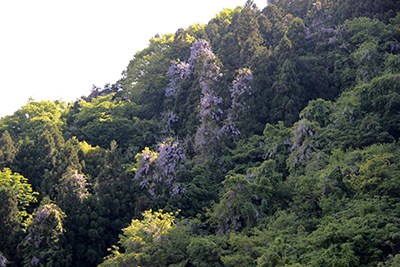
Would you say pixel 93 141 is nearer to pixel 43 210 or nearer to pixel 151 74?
pixel 151 74

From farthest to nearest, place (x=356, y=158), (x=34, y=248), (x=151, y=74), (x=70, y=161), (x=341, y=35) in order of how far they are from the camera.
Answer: (x=151, y=74), (x=341, y=35), (x=70, y=161), (x=34, y=248), (x=356, y=158)

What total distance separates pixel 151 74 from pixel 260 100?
12.7 metres

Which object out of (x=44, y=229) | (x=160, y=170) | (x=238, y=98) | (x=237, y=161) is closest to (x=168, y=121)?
(x=238, y=98)

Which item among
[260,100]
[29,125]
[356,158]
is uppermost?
[29,125]

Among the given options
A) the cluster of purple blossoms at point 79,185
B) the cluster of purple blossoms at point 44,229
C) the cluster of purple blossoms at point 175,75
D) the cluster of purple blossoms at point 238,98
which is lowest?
the cluster of purple blossoms at point 44,229

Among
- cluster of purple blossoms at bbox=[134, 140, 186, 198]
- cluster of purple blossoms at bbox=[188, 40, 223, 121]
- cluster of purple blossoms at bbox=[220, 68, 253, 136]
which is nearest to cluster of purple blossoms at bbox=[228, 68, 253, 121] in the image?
cluster of purple blossoms at bbox=[220, 68, 253, 136]

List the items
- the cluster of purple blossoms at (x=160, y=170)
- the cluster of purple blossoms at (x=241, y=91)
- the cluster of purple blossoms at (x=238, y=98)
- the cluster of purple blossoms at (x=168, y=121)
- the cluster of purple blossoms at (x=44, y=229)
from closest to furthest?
the cluster of purple blossoms at (x=44, y=229)
the cluster of purple blossoms at (x=160, y=170)
the cluster of purple blossoms at (x=238, y=98)
the cluster of purple blossoms at (x=241, y=91)
the cluster of purple blossoms at (x=168, y=121)

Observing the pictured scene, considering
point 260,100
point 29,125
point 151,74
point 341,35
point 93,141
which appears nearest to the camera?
point 260,100

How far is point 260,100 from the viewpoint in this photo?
2236 cm

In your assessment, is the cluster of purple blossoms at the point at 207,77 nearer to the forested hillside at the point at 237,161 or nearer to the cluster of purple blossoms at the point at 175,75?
the forested hillside at the point at 237,161

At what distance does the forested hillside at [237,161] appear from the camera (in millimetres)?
11266

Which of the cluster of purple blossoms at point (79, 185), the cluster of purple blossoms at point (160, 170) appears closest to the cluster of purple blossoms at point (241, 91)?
the cluster of purple blossoms at point (160, 170)

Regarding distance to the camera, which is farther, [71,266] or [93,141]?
[93,141]

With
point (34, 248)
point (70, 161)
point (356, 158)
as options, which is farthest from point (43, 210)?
point (356, 158)
